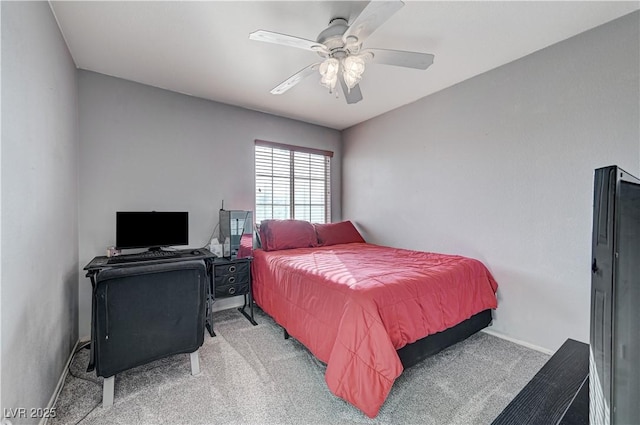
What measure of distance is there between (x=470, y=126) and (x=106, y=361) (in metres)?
3.54

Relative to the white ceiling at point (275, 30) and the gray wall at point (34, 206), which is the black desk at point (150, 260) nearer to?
the gray wall at point (34, 206)

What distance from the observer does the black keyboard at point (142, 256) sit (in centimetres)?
233

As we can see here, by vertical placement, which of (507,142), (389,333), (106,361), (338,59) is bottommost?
(106,361)

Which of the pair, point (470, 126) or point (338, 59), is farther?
Answer: point (470, 126)

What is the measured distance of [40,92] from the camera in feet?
5.08

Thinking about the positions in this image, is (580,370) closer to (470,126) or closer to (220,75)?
(470,126)

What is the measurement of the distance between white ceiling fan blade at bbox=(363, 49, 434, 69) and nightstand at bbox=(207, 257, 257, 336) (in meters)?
2.25

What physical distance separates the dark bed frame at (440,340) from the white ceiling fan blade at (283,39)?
2.05 metres

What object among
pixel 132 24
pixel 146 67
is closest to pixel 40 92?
pixel 132 24

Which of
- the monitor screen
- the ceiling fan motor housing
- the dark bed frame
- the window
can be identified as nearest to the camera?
the ceiling fan motor housing

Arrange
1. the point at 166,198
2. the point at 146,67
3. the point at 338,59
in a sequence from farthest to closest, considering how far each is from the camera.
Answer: the point at 166,198
the point at 146,67
the point at 338,59

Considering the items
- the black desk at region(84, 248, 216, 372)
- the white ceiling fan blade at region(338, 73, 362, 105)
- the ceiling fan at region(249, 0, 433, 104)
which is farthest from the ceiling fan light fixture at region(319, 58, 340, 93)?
the black desk at region(84, 248, 216, 372)

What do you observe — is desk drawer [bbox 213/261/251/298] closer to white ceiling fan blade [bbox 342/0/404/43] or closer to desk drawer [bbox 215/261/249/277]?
desk drawer [bbox 215/261/249/277]

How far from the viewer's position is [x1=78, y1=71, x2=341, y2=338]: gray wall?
8.36ft
